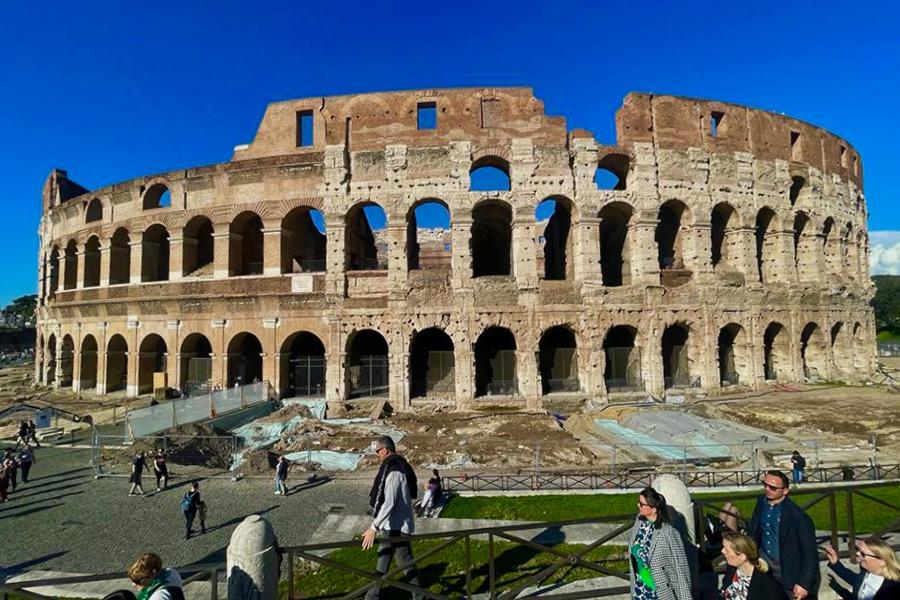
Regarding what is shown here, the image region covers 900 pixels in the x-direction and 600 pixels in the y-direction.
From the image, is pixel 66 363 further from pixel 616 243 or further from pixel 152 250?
pixel 616 243

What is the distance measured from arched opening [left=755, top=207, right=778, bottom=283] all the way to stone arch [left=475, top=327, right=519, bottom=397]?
41.9ft

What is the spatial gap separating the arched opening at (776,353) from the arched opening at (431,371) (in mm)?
14864

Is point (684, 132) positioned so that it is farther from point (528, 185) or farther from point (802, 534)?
point (802, 534)

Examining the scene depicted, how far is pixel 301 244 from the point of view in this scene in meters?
21.4

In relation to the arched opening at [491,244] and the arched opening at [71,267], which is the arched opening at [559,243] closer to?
the arched opening at [491,244]

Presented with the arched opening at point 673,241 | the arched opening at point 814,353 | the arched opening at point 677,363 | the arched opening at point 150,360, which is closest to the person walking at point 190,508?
the arched opening at point 150,360

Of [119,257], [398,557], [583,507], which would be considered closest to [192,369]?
[119,257]

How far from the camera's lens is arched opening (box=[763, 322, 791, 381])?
21438mm

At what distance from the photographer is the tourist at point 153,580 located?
3.36 metres

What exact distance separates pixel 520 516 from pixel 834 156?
27313mm

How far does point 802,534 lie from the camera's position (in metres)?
3.77

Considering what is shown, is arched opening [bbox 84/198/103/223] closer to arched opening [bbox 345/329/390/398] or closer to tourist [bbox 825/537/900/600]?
arched opening [bbox 345/329/390/398]

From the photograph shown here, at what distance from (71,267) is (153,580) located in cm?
3038

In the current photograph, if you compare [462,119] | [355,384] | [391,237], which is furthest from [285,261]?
[462,119]
